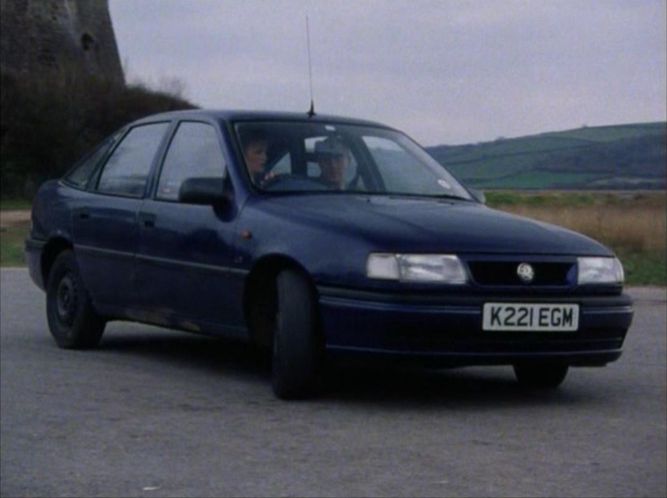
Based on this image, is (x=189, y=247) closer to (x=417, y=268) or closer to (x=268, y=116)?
(x=268, y=116)

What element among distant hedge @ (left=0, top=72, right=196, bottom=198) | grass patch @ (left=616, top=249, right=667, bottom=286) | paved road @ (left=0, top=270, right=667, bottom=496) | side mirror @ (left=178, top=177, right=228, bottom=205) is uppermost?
side mirror @ (left=178, top=177, right=228, bottom=205)

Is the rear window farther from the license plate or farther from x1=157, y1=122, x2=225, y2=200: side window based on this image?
the license plate

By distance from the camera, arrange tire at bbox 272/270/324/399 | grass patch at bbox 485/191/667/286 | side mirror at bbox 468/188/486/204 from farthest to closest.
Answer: grass patch at bbox 485/191/667/286, side mirror at bbox 468/188/486/204, tire at bbox 272/270/324/399

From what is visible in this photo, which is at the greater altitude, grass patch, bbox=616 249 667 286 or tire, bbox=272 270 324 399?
tire, bbox=272 270 324 399

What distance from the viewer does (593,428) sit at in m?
8.12

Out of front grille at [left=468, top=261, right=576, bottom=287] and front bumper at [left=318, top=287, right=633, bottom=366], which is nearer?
front bumper at [left=318, top=287, right=633, bottom=366]

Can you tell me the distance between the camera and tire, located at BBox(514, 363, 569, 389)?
9383 millimetres

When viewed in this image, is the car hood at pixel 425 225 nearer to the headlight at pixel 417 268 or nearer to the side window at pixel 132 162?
the headlight at pixel 417 268

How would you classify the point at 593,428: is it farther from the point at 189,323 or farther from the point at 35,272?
the point at 35,272

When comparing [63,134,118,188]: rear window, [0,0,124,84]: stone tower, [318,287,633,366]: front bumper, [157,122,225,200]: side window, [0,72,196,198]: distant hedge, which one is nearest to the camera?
[318,287,633,366]: front bumper

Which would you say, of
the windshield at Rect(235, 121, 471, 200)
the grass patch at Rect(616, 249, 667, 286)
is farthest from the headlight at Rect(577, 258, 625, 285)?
the grass patch at Rect(616, 249, 667, 286)

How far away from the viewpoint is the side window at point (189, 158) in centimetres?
992

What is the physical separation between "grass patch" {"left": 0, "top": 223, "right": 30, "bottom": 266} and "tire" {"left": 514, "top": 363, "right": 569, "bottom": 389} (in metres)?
13.3

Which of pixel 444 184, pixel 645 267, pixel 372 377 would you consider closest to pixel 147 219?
pixel 372 377
